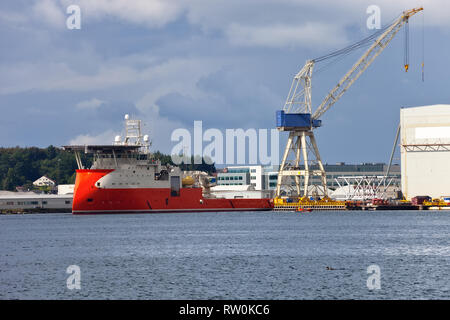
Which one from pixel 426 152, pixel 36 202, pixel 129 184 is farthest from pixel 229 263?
pixel 36 202

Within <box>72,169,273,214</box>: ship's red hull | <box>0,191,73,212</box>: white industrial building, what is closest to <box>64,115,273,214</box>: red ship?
<box>72,169,273,214</box>: ship's red hull

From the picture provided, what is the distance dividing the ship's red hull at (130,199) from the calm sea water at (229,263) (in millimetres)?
33611

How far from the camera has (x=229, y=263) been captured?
4566cm

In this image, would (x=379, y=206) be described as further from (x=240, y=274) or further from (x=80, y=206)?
(x=240, y=274)

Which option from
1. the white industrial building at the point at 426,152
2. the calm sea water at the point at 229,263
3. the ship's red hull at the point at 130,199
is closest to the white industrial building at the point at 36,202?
the ship's red hull at the point at 130,199

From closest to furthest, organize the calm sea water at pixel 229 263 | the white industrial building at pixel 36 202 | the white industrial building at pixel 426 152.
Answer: the calm sea water at pixel 229 263 → the white industrial building at pixel 426 152 → the white industrial building at pixel 36 202

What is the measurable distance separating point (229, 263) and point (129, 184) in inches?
2586

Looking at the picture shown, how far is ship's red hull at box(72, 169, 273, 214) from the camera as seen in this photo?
108m

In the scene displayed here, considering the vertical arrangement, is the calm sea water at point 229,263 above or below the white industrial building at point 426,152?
below

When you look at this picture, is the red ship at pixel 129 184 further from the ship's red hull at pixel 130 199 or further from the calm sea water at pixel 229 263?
the calm sea water at pixel 229 263

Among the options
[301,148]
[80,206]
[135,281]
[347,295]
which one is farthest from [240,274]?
[301,148]

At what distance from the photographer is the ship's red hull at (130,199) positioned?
108 m

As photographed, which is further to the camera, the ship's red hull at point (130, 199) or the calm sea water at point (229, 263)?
the ship's red hull at point (130, 199)

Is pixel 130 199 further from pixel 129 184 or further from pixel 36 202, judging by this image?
pixel 36 202
